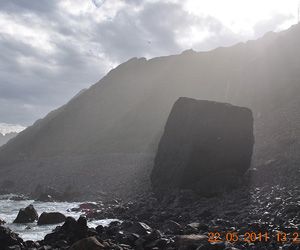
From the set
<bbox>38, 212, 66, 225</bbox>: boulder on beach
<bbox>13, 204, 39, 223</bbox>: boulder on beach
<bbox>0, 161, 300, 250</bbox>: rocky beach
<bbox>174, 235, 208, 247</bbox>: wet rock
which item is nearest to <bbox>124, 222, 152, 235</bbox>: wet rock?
<bbox>0, 161, 300, 250</bbox>: rocky beach

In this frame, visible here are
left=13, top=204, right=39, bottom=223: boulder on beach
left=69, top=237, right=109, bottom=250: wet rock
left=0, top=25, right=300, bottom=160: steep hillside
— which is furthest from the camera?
left=0, top=25, right=300, bottom=160: steep hillside

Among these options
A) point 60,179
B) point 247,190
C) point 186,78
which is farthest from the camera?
point 186,78

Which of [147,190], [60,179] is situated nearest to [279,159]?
[147,190]

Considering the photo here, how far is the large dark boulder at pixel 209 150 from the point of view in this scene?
30359 millimetres

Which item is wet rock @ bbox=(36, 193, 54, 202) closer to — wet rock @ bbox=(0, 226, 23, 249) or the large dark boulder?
the large dark boulder

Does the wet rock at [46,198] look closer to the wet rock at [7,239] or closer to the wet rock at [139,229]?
the wet rock at [139,229]

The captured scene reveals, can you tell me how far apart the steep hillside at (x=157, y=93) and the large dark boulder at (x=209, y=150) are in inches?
1222

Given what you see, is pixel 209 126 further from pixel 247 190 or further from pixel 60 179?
pixel 60 179

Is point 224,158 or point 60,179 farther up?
point 224,158

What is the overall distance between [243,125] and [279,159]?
5665 millimetres

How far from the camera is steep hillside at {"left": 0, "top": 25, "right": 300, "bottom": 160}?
72062 mm

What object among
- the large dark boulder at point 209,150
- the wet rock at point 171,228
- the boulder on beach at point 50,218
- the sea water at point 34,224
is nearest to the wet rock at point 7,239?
the sea water at point 34,224

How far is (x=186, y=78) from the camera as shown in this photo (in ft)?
361

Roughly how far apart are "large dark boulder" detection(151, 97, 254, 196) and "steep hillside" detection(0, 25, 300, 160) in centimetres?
3104
